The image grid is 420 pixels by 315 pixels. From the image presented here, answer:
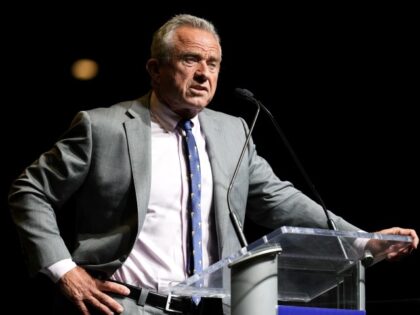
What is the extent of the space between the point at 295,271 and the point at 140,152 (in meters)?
0.76

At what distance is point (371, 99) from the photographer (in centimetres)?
485

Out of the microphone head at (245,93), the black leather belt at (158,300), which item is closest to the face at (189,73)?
the microphone head at (245,93)

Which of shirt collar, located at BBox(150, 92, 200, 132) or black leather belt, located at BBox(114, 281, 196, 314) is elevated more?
shirt collar, located at BBox(150, 92, 200, 132)

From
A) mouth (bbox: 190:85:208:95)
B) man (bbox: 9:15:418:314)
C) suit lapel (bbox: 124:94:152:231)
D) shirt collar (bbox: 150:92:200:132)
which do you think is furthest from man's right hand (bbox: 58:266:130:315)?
mouth (bbox: 190:85:208:95)

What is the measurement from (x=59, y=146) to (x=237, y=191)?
60 cm

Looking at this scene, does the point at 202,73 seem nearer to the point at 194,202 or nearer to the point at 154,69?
the point at 154,69

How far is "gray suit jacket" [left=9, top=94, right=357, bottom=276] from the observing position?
279 centimetres

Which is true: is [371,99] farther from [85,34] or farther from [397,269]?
[85,34]

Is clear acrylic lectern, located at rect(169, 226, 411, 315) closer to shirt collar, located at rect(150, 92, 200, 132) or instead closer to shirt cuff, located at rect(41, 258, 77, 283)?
shirt cuff, located at rect(41, 258, 77, 283)

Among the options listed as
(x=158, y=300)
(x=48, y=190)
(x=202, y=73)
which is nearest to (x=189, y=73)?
(x=202, y=73)

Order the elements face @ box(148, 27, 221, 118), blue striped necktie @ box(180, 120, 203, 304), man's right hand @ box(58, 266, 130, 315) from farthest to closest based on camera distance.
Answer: face @ box(148, 27, 221, 118) < blue striped necktie @ box(180, 120, 203, 304) < man's right hand @ box(58, 266, 130, 315)

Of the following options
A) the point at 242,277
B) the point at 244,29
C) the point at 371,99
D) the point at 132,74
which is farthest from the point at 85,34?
the point at 242,277

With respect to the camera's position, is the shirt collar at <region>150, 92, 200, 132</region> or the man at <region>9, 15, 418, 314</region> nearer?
the man at <region>9, 15, 418, 314</region>

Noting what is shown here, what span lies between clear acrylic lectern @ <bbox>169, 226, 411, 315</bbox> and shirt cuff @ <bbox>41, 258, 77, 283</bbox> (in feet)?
1.39
